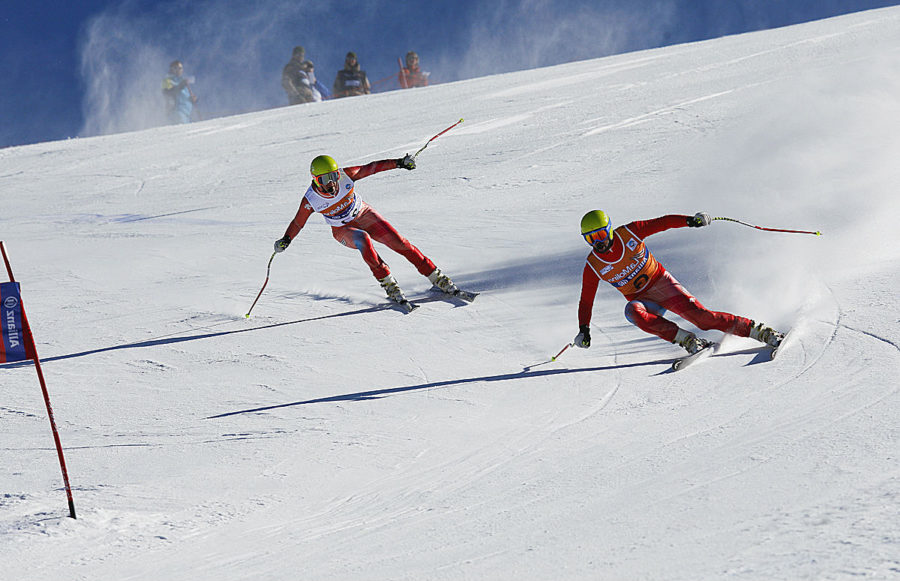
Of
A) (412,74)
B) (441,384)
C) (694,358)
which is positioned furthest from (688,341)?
(412,74)

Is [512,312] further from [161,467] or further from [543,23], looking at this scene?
[543,23]

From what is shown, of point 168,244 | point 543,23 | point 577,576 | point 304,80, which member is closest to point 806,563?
point 577,576

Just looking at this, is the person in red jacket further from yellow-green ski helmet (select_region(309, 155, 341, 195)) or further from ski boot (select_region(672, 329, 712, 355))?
yellow-green ski helmet (select_region(309, 155, 341, 195))

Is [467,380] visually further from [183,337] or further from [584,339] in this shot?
[183,337]

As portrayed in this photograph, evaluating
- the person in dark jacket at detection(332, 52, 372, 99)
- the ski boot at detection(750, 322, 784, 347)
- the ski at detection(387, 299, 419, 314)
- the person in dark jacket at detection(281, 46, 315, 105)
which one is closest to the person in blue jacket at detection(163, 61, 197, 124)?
the person in dark jacket at detection(281, 46, 315, 105)

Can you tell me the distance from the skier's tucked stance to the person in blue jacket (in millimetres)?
13057

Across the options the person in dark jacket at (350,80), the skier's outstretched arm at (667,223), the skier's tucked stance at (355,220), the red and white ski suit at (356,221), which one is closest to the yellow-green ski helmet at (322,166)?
the skier's tucked stance at (355,220)

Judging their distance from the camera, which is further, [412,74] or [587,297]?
[412,74]

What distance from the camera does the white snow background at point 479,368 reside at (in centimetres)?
418

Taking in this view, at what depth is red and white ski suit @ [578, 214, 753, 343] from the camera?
6.55 meters

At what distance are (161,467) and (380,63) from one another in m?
27.6

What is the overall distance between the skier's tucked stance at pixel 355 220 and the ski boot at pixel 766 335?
2887 mm

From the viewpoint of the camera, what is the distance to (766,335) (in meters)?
6.36

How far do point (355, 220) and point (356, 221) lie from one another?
0.01m
